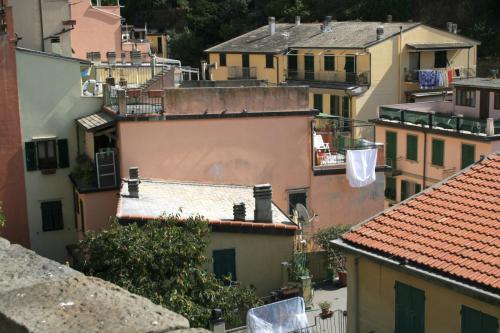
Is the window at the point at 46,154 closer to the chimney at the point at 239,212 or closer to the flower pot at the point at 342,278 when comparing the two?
the chimney at the point at 239,212

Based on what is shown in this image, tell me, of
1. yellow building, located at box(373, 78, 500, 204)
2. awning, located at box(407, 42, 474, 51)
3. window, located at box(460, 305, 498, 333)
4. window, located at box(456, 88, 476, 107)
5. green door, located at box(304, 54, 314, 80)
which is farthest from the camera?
green door, located at box(304, 54, 314, 80)

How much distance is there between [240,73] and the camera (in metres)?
57.7

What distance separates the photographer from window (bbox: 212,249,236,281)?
63.0 feet

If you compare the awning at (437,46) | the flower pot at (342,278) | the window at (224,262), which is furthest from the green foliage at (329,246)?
the awning at (437,46)

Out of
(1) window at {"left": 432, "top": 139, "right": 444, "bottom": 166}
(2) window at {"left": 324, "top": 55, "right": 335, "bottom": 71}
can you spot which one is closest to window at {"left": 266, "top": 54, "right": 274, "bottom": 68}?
(2) window at {"left": 324, "top": 55, "right": 335, "bottom": 71}

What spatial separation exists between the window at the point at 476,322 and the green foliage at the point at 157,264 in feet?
13.9

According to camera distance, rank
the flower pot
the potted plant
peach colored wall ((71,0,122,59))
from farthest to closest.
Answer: peach colored wall ((71,0,122,59))
the flower pot
the potted plant

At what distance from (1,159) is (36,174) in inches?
49.4

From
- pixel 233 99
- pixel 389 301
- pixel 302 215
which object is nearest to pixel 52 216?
pixel 233 99

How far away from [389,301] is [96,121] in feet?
46.2

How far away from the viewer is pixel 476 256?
1276 centimetres

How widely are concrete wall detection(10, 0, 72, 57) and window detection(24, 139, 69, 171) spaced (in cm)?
534

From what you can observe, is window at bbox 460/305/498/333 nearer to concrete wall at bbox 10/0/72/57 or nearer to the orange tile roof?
the orange tile roof

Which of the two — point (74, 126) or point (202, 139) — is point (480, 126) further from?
point (74, 126)
